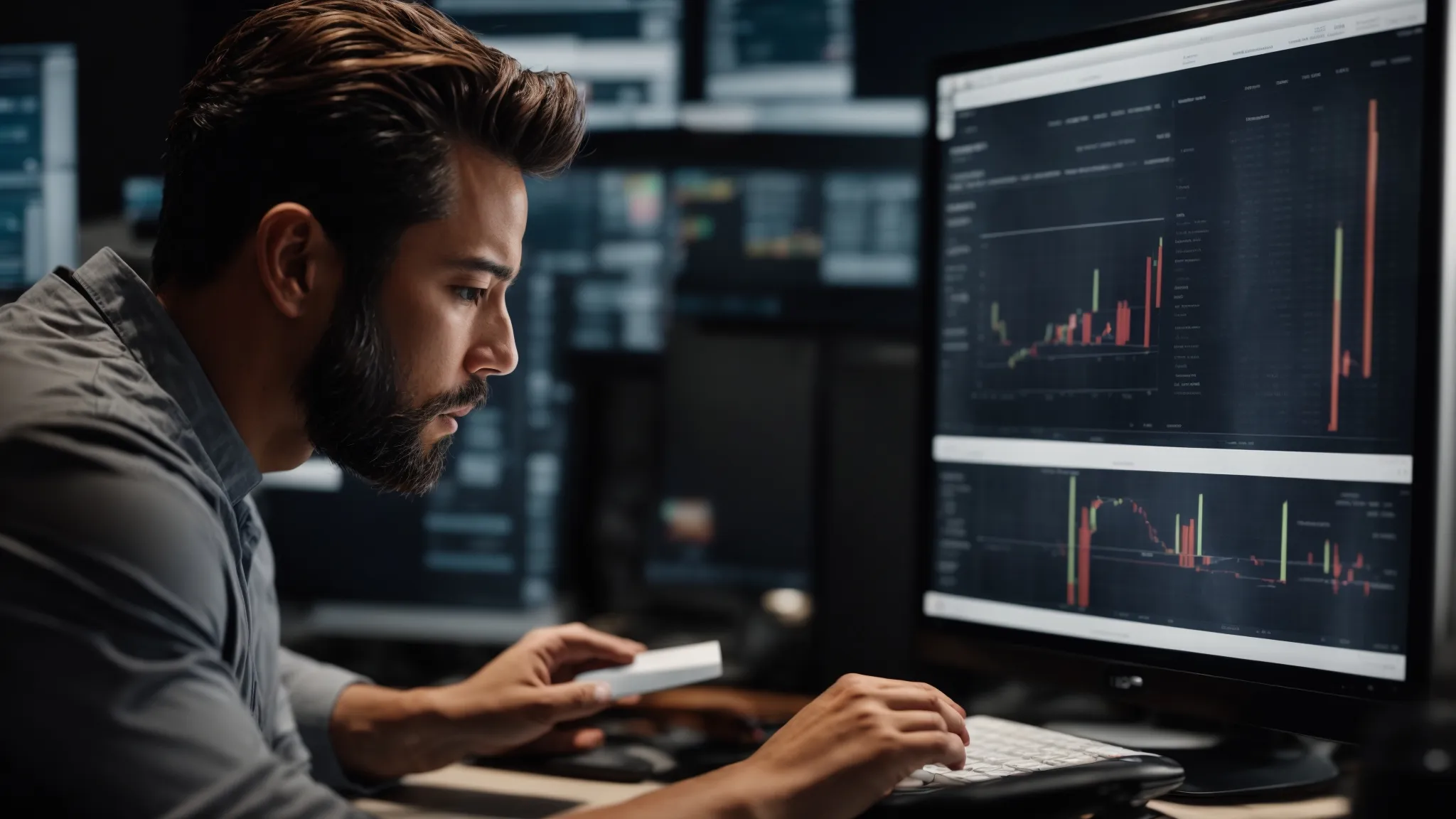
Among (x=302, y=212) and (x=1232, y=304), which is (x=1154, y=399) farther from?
(x=302, y=212)

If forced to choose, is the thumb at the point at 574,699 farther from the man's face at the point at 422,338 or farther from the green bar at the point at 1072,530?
the green bar at the point at 1072,530

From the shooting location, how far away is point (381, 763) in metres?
0.93

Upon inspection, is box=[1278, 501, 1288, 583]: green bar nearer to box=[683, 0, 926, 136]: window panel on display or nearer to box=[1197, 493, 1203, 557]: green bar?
box=[1197, 493, 1203, 557]: green bar

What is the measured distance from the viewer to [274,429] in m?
0.80

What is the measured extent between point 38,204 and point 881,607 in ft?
4.05

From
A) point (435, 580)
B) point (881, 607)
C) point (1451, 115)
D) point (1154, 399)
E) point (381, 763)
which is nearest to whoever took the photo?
point (1451, 115)

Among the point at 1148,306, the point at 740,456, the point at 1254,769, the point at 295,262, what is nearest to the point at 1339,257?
the point at 1148,306

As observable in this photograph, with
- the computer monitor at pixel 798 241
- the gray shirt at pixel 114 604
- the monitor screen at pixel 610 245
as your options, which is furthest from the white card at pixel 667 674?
the monitor screen at pixel 610 245

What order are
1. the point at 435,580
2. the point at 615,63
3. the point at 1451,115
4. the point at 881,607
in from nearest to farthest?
the point at 1451,115, the point at 881,607, the point at 435,580, the point at 615,63

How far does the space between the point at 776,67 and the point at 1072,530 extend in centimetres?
115

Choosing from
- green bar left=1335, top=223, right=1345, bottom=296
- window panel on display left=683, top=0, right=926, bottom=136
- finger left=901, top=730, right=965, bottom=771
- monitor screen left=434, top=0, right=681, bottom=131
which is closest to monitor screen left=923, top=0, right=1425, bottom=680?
green bar left=1335, top=223, right=1345, bottom=296

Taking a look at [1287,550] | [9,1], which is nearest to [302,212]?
[1287,550]

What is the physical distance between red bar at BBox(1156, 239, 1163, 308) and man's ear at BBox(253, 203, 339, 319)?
604 millimetres

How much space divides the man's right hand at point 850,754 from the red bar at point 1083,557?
0.75 feet
